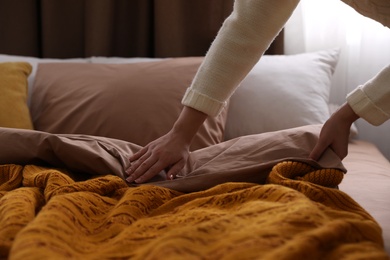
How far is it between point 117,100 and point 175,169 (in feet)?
1.96

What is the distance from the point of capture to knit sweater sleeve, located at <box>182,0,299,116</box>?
55.7 inches

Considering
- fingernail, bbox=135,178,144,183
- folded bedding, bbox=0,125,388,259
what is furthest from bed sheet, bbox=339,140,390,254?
fingernail, bbox=135,178,144,183

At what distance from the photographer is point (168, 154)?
1.41 meters

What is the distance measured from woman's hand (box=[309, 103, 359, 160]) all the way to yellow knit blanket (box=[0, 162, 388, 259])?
9 cm

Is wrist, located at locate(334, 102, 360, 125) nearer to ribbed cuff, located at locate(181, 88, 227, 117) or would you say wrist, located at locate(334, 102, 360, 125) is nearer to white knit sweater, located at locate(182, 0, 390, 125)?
white knit sweater, located at locate(182, 0, 390, 125)

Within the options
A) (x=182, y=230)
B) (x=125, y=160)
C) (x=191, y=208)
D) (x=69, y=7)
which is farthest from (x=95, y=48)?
(x=182, y=230)

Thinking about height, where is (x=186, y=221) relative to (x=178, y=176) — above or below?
above

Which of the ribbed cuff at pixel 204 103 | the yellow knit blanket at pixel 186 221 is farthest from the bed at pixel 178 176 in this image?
the ribbed cuff at pixel 204 103

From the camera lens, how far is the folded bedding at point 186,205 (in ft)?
2.81

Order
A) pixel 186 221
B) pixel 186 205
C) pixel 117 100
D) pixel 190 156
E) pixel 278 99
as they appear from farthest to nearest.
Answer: pixel 278 99 → pixel 117 100 → pixel 190 156 → pixel 186 205 → pixel 186 221

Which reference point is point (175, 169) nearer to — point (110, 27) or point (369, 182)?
point (369, 182)

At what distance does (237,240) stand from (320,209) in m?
0.23

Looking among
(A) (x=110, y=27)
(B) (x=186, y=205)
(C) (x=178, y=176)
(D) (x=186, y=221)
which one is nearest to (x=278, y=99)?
(C) (x=178, y=176)

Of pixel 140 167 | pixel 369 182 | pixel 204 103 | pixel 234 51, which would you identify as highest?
pixel 234 51
